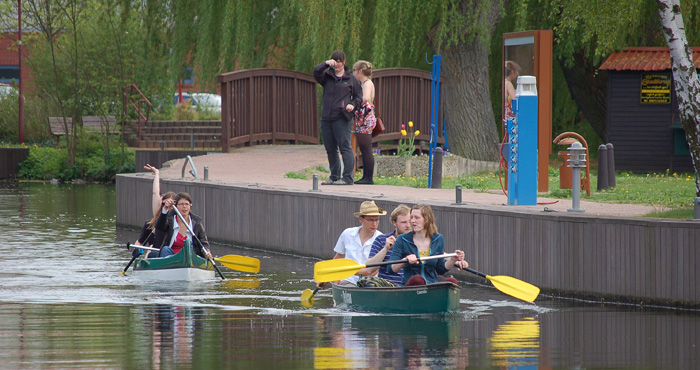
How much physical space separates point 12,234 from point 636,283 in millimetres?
12227

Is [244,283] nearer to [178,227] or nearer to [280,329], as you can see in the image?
[178,227]

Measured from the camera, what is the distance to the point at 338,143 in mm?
18453

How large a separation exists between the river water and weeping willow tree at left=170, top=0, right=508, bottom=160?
31.1 ft

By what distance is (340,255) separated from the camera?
1251cm

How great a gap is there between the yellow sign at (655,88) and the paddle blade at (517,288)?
1433cm

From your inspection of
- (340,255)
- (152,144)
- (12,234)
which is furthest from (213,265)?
(152,144)

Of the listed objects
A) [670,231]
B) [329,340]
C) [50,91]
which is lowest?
[329,340]

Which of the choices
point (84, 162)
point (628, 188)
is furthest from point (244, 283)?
point (84, 162)

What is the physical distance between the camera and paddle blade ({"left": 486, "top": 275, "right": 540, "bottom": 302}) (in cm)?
1215

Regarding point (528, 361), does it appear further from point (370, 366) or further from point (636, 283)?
point (636, 283)

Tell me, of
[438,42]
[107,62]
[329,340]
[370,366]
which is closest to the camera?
[370,366]

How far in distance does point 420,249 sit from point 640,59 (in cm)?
1527

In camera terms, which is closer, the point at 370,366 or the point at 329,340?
the point at 370,366

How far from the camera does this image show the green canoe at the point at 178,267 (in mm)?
14884
